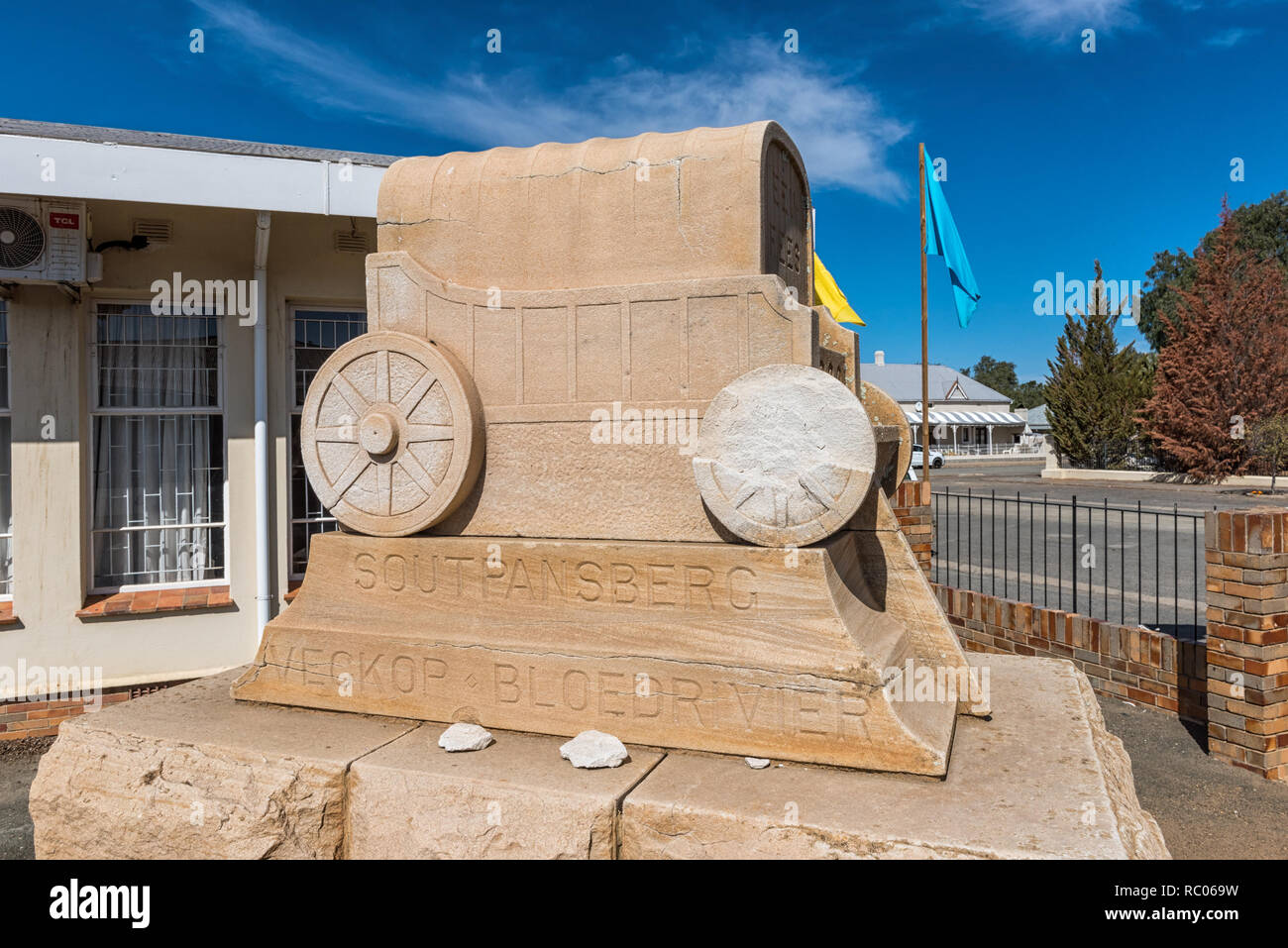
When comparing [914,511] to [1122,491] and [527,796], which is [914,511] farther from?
[1122,491]

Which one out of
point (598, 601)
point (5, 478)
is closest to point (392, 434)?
point (598, 601)

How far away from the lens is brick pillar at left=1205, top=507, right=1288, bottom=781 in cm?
407

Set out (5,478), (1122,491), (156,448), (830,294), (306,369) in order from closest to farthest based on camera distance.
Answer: (5,478)
(156,448)
(306,369)
(830,294)
(1122,491)

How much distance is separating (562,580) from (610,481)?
416mm

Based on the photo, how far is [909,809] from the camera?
92.1 inches

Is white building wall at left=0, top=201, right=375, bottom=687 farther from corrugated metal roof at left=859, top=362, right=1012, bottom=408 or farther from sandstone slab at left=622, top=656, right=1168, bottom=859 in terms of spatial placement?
corrugated metal roof at left=859, top=362, right=1012, bottom=408

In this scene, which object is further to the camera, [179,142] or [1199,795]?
[179,142]

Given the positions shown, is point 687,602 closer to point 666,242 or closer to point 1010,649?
point 666,242

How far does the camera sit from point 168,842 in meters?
2.88

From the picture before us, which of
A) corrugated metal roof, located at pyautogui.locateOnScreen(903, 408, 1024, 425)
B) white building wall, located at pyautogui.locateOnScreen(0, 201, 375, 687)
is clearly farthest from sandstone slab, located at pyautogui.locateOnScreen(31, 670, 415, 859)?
corrugated metal roof, located at pyautogui.locateOnScreen(903, 408, 1024, 425)

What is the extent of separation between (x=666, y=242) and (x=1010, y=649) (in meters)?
4.32

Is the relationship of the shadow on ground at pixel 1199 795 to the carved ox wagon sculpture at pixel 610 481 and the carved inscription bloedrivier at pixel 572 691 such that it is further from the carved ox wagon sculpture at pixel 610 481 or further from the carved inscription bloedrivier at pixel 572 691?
the carved inscription bloedrivier at pixel 572 691

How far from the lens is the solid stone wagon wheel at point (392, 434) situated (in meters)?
3.20
